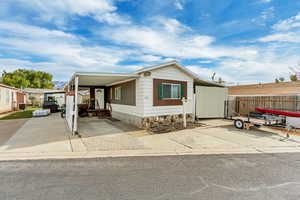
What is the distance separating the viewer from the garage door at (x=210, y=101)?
1123 cm

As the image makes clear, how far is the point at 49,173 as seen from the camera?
3314 millimetres

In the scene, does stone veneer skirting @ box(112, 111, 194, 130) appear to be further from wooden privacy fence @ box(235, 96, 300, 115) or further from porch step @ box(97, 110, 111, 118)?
wooden privacy fence @ box(235, 96, 300, 115)

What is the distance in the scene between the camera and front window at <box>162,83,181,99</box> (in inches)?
345

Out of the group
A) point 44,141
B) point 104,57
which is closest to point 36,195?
point 44,141

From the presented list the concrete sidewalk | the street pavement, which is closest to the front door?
the concrete sidewalk

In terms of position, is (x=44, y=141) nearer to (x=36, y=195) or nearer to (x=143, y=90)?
(x=36, y=195)

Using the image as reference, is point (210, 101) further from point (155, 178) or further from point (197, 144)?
point (155, 178)

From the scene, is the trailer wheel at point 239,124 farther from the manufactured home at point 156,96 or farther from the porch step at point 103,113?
the porch step at point 103,113

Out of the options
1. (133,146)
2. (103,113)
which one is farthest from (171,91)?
(103,113)

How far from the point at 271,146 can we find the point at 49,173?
6.68 metres

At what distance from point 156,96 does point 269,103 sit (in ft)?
30.8

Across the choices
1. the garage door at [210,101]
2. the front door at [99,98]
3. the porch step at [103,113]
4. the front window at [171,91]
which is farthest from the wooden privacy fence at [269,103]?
the front door at [99,98]

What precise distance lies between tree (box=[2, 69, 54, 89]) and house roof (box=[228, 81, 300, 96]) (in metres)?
38.8

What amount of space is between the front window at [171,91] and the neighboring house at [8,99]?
15118 millimetres
